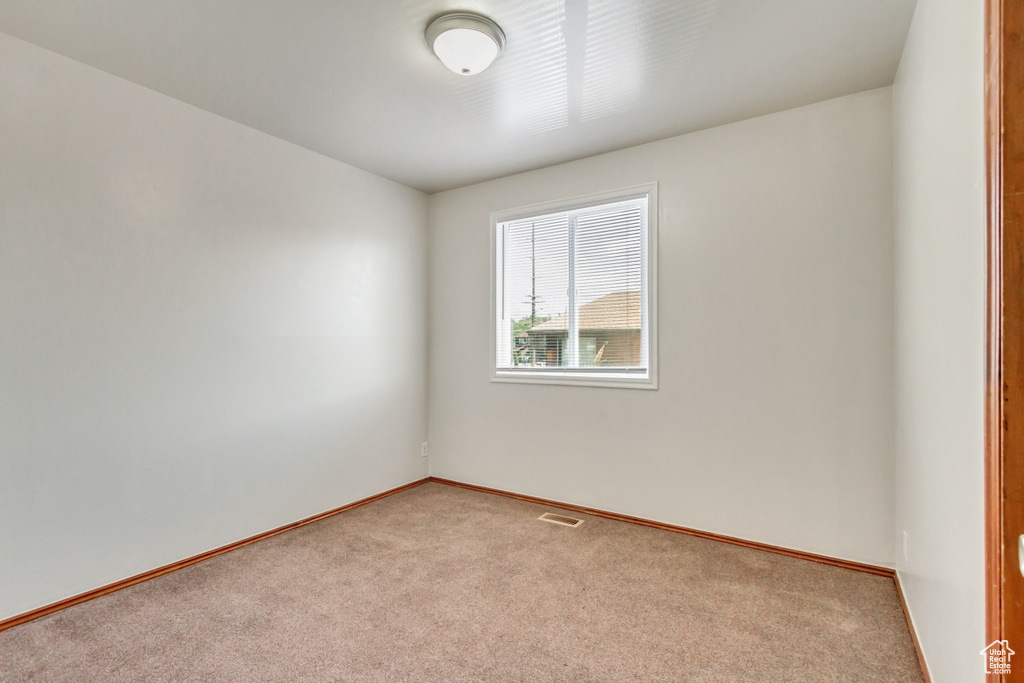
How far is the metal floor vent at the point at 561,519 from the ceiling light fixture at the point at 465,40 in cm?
278

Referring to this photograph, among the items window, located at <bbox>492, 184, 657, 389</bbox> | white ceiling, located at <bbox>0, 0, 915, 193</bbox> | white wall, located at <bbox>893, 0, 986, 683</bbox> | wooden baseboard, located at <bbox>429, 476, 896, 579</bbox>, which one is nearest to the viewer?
white wall, located at <bbox>893, 0, 986, 683</bbox>

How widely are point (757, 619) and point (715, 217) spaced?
2.23 meters

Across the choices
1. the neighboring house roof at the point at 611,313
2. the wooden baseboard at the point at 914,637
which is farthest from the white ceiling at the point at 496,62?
the wooden baseboard at the point at 914,637

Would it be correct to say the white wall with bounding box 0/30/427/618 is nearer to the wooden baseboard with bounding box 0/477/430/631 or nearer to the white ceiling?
the wooden baseboard with bounding box 0/477/430/631

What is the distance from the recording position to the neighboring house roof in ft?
11.6

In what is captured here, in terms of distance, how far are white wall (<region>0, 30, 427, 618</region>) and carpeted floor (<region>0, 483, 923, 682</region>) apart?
36 cm

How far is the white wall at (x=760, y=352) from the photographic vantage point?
2656 mm

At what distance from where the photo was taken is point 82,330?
241 cm

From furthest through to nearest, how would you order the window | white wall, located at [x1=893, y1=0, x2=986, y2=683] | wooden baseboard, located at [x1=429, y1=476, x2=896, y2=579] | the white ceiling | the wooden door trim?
1. the window
2. wooden baseboard, located at [x1=429, y1=476, x2=896, y2=579]
3. the white ceiling
4. white wall, located at [x1=893, y1=0, x2=986, y2=683]
5. the wooden door trim

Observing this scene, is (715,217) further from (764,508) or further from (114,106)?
(114,106)

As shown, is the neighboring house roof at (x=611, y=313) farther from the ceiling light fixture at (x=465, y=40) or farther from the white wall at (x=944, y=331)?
the ceiling light fixture at (x=465, y=40)

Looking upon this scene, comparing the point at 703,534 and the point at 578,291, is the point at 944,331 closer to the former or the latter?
the point at 703,534

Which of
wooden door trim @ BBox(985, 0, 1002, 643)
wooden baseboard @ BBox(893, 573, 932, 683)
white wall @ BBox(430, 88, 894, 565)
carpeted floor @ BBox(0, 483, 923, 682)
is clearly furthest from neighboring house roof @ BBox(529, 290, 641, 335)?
wooden door trim @ BBox(985, 0, 1002, 643)

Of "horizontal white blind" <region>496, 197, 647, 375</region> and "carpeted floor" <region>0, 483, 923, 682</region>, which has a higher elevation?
"horizontal white blind" <region>496, 197, 647, 375</region>
